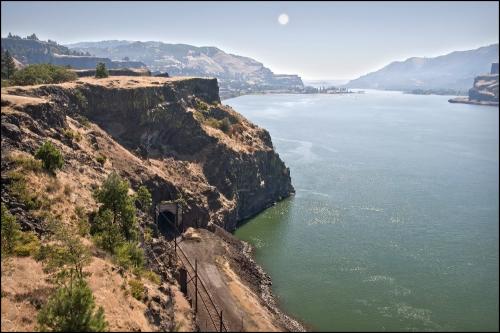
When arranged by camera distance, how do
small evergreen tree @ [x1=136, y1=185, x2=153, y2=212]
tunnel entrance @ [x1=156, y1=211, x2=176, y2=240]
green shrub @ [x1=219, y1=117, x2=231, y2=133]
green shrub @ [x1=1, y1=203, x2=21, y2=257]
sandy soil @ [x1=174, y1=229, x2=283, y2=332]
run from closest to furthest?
green shrub @ [x1=1, y1=203, x2=21, y2=257] < sandy soil @ [x1=174, y1=229, x2=283, y2=332] < small evergreen tree @ [x1=136, y1=185, x2=153, y2=212] < tunnel entrance @ [x1=156, y1=211, x2=176, y2=240] < green shrub @ [x1=219, y1=117, x2=231, y2=133]

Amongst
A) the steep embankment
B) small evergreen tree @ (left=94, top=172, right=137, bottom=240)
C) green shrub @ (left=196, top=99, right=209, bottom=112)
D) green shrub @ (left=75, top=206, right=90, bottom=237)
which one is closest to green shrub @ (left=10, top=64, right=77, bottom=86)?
the steep embankment

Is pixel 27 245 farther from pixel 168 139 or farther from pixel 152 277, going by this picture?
pixel 168 139

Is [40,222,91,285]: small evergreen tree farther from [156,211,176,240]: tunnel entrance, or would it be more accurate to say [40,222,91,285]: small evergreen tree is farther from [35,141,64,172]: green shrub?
[156,211,176,240]: tunnel entrance

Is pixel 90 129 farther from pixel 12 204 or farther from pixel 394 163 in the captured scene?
pixel 394 163

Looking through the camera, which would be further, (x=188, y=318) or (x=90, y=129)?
(x=90, y=129)

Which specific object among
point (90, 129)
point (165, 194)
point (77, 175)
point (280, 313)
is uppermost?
point (90, 129)

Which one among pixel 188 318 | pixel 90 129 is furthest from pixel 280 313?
pixel 90 129

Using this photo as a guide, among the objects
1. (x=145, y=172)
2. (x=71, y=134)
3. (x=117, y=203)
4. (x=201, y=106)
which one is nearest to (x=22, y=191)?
(x=117, y=203)
